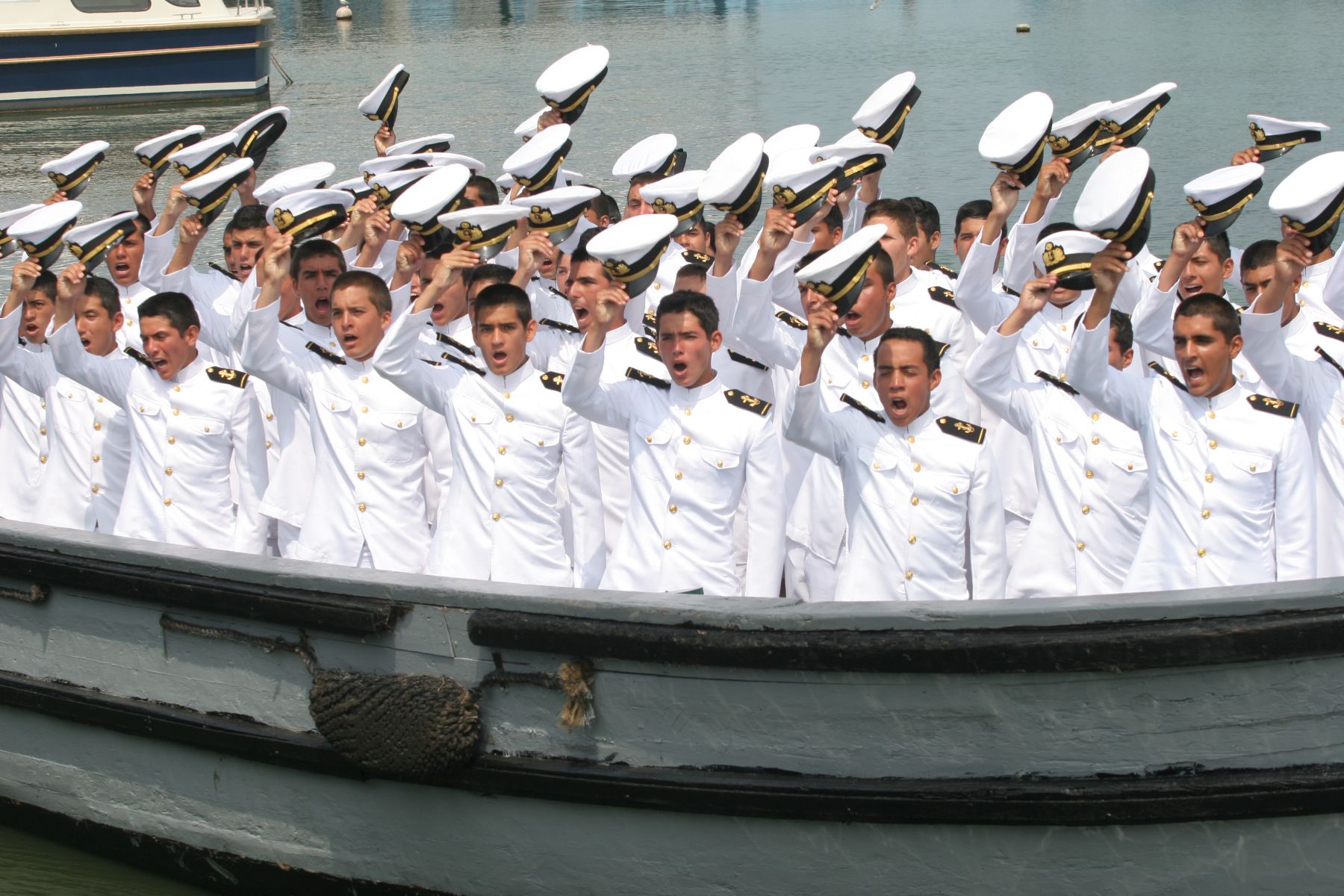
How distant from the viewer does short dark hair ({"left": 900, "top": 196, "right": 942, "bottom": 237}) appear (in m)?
6.38

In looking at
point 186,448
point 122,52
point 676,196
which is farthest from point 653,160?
point 122,52

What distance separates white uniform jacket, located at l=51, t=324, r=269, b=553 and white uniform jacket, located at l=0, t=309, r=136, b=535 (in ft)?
0.86

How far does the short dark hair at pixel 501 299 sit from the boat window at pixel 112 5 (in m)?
20.8

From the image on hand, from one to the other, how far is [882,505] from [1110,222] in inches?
40.2

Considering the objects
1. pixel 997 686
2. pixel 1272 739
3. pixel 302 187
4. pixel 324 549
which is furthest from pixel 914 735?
pixel 302 187

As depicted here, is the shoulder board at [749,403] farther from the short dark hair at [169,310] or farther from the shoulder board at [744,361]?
the short dark hair at [169,310]

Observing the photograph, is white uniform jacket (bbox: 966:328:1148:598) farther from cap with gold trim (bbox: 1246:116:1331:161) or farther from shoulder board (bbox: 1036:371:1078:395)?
cap with gold trim (bbox: 1246:116:1331:161)

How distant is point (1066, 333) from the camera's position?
568 cm

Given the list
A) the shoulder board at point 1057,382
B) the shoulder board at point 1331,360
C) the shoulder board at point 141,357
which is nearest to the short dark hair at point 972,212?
the shoulder board at point 1057,382

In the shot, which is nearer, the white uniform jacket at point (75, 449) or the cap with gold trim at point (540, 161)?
the white uniform jacket at point (75, 449)

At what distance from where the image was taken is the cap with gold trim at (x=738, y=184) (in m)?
4.71

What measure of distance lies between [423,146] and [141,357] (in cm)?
228

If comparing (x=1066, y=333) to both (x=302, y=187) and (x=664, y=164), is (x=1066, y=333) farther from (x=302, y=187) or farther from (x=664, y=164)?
(x=302, y=187)

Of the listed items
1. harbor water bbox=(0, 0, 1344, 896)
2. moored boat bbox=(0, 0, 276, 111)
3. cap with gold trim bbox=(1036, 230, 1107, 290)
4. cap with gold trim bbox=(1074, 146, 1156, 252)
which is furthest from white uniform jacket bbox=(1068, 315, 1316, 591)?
moored boat bbox=(0, 0, 276, 111)
